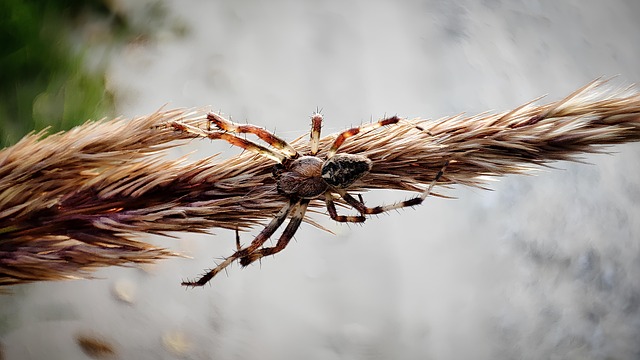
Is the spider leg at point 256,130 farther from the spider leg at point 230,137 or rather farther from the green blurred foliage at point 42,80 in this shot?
the green blurred foliage at point 42,80

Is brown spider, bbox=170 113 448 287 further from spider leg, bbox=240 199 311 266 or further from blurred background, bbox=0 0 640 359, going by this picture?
blurred background, bbox=0 0 640 359

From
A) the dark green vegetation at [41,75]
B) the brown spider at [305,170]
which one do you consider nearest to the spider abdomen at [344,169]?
the brown spider at [305,170]

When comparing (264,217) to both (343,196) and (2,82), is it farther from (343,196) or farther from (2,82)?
(2,82)

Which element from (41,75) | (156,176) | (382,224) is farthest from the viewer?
(382,224)

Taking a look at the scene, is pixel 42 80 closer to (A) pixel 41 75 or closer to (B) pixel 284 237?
(A) pixel 41 75

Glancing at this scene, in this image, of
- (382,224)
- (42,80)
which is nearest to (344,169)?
(42,80)

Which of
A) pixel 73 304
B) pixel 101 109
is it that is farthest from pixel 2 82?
pixel 73 304

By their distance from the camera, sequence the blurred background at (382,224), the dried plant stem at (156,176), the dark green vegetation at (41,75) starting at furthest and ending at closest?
the blurred background at (382,224)
the dark green vegetation at (41,75)
the dried plant stem at (156,176)
